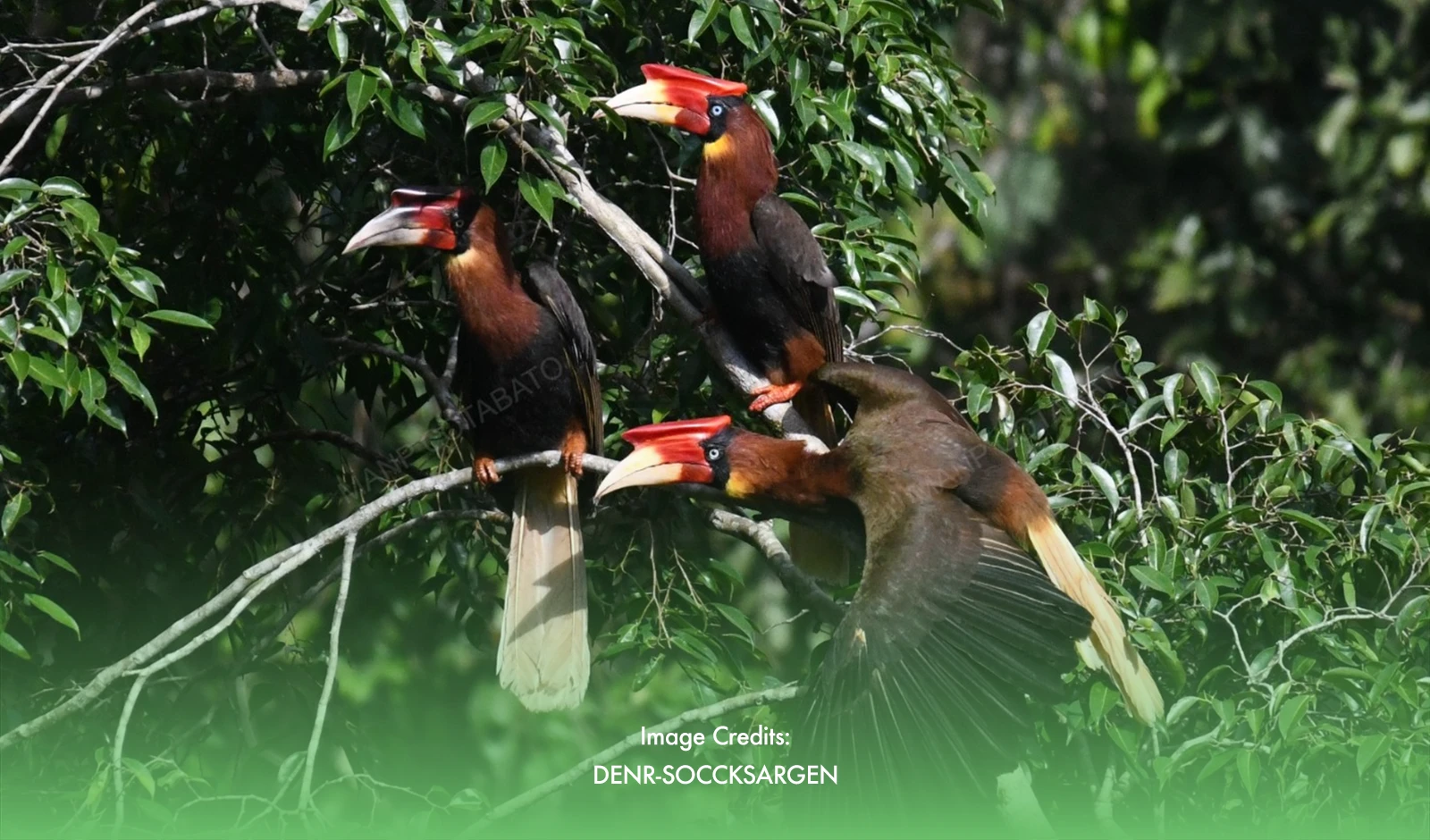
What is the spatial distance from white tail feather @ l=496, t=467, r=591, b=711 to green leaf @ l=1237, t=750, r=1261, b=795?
125 centimetres

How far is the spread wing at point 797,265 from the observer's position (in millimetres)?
3023

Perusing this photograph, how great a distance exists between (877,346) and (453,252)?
1.19m

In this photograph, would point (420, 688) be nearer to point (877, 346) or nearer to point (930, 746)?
point (877, 346)

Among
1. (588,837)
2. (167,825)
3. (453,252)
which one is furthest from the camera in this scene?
(588,837)

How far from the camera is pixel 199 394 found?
125 inches

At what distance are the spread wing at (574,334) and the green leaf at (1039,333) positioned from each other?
0.83 metres

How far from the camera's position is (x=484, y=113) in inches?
95.8

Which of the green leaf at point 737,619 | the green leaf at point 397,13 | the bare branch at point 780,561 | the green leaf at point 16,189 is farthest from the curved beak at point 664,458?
the green leaf at point 16,189

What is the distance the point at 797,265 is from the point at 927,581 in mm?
883

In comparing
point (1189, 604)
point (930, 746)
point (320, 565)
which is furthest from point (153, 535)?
point (1189, 604)

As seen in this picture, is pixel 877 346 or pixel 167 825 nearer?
pixel 167 825

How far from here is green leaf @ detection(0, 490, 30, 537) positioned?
2.47 m

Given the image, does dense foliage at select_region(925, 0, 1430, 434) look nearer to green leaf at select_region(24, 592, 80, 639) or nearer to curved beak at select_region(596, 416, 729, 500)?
curved beak at select_region(596, 416, 729, 500)

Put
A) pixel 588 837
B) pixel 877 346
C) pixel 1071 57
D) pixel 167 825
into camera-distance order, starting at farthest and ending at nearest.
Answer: pixel 1071 57, pixel 877 346, pixel 588 837, pixel 167 825
